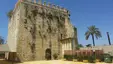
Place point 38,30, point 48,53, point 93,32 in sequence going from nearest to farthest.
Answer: point 38,30
point 48,53
point 93,32

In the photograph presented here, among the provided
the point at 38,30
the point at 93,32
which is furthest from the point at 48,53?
the point at 93,32

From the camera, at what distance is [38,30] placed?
769 inches

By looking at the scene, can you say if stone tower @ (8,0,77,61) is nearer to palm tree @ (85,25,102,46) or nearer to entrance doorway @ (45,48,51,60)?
entrance doorway @ (45,48,51,60)

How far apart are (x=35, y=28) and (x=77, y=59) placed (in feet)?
26.0

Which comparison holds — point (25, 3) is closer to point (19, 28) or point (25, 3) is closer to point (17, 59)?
point (19, 28)

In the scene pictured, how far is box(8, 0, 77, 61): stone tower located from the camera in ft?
58.7

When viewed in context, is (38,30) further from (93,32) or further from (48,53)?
(93,32)

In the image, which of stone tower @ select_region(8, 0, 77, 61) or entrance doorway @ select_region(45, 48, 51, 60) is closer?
stone tower @ select_region(8, 0, 77, 61)

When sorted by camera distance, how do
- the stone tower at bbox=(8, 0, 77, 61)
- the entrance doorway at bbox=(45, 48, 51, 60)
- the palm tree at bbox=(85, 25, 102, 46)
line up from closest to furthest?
the stone tower at bbox=(8, 0, 77, 61) → the entrance doorway at bbox=(45, 48, 51, 60) → the palm tree at bbox=(85, 25, 102, 46)

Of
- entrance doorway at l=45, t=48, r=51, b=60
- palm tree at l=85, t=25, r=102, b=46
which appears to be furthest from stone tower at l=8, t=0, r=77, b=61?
palm tree at l=85, t=25, r=102, b=46

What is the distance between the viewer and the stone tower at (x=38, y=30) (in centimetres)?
1791

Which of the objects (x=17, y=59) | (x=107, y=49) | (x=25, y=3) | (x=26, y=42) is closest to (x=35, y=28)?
(x=26, y=42)

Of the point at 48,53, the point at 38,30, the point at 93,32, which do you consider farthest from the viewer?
the point at 93,32

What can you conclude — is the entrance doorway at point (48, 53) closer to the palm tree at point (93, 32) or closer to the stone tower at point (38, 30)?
the stone tower at point (38, 30)
